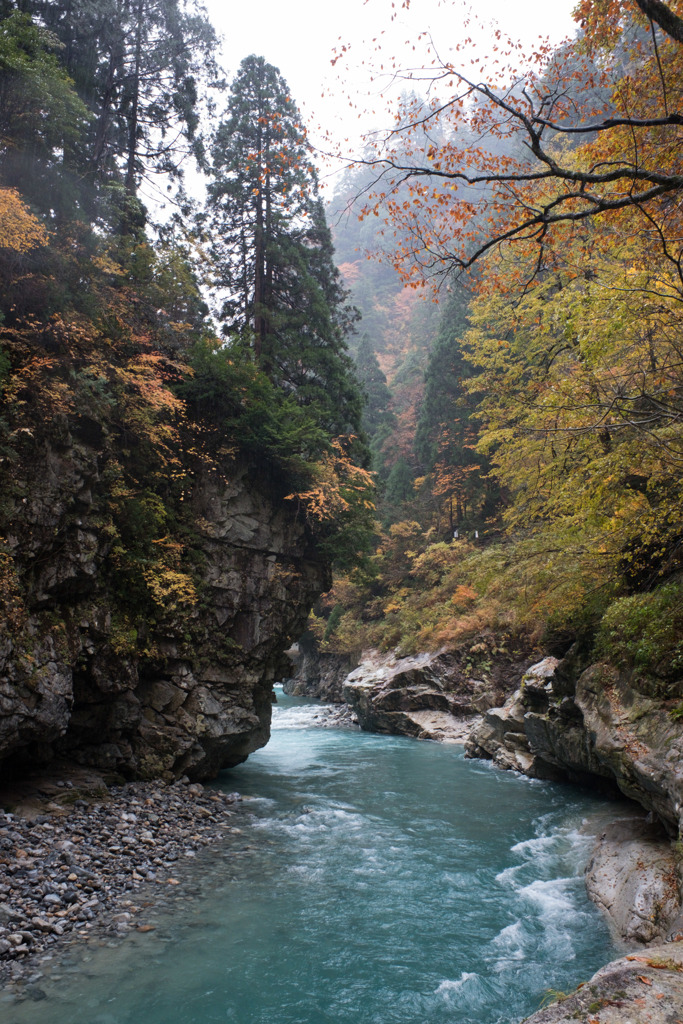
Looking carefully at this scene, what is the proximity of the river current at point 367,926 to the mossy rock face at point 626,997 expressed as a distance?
2059mm

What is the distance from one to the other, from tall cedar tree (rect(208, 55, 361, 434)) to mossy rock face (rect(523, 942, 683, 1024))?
1275 centimetres

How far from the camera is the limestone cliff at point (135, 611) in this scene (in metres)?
7.49

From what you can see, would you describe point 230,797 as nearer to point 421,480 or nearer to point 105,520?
point 105,520

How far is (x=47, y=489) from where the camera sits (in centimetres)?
793

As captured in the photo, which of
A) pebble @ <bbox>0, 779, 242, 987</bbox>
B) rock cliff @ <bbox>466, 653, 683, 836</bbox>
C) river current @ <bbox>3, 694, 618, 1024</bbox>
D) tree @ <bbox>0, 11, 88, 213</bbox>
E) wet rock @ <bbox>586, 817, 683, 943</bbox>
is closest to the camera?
river current @ <bbox>3, 694, 618, 1024</bbox>

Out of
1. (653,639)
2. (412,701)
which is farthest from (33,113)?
(412,701)

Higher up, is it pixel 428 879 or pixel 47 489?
pixel 47 489

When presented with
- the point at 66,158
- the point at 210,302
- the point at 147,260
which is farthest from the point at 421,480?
the point at 66,158

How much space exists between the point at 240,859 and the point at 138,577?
464 cm

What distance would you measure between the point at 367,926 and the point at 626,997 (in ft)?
12.9

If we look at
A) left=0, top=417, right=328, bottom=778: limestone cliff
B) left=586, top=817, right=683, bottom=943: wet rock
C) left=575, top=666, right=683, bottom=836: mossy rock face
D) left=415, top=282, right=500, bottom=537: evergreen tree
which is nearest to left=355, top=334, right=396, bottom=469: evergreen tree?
left=415, top=282, right=500, bottom=537: evergreen tree

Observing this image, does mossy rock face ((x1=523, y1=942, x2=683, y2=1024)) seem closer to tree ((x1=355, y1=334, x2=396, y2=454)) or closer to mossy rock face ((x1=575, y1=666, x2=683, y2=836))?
mossy rock face ((x1=575, y1=666, x2=683, y2=836))

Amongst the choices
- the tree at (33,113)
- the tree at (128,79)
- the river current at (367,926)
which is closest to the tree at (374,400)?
the tree at (128,79)

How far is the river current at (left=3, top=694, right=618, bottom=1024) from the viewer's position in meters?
4.43
